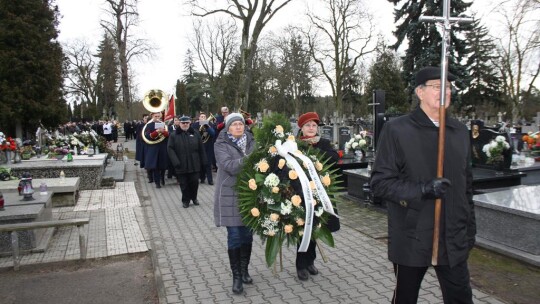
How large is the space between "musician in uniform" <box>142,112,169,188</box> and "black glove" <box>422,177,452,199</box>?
33.9 ft

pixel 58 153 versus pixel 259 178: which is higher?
pixel 259 178

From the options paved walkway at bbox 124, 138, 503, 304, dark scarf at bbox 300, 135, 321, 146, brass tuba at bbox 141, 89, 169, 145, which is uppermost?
brass tuba at bbox 141, 89, 169, 145

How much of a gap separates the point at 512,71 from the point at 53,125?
4196 cm

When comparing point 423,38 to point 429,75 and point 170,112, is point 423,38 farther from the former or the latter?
point 429,75

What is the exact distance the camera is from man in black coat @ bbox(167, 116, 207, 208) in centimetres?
921

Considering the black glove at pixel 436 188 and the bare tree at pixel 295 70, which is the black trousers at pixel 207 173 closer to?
the black glove at pixel 436 188

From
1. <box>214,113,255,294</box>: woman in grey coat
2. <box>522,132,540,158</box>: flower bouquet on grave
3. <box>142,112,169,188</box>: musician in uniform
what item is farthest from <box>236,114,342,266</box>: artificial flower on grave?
<box>522,132,540,158</box>: flower bouquet on grave

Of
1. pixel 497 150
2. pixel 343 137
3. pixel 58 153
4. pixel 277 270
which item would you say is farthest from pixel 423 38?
pixel 277 270

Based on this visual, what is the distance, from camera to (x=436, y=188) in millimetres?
2482

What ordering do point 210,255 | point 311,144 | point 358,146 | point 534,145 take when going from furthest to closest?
point 534,145, point 358,146, point 210,255, point 311,144

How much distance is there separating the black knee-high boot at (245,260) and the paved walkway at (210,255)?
0.09m

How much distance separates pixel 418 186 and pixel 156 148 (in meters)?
10.5

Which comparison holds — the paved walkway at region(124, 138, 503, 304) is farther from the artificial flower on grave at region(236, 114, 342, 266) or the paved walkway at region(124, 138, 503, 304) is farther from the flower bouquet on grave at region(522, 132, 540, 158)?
the flower bouquet on grave at region(522, 132, 540, 158)

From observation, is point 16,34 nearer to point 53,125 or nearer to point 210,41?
point 53,125
